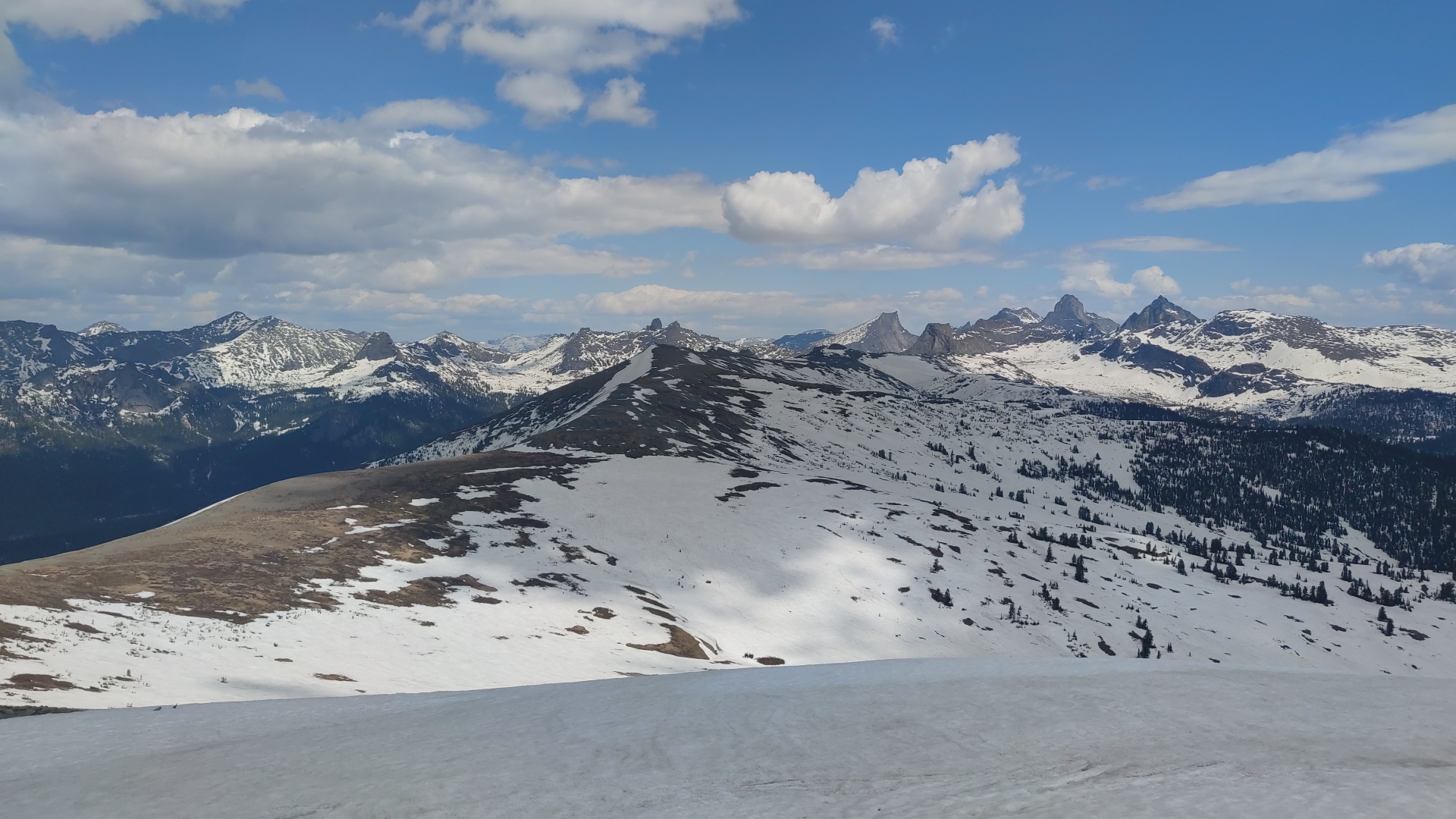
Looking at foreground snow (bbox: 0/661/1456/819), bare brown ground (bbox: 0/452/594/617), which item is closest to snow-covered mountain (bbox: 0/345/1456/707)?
bare brown ground (bbox: 0/452/594/617)

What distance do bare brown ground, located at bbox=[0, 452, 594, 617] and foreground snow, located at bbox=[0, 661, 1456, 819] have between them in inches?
1122

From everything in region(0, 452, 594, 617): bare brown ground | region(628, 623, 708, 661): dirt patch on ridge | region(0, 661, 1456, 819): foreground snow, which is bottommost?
region(628, 623, 708, 661): dirt patch on ridge

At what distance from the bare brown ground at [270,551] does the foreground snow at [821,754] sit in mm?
28487

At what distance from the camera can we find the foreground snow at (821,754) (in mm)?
10250

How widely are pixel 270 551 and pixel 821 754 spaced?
65087mm

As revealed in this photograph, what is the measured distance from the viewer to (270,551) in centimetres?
6250

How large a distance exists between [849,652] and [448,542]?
4353 cm

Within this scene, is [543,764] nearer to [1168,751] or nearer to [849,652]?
[1168,751]

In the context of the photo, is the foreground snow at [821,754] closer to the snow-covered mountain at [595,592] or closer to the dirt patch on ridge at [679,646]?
the snow-covered mountain at [595,592]

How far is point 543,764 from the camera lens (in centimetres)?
1229

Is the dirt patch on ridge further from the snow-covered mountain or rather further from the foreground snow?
the foreground snow

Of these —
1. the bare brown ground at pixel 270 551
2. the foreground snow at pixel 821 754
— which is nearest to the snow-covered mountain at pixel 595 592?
the bare brown ground at pixel 270 551

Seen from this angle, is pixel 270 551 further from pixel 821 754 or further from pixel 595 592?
pixel 821 754

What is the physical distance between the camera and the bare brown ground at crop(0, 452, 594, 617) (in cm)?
4566
